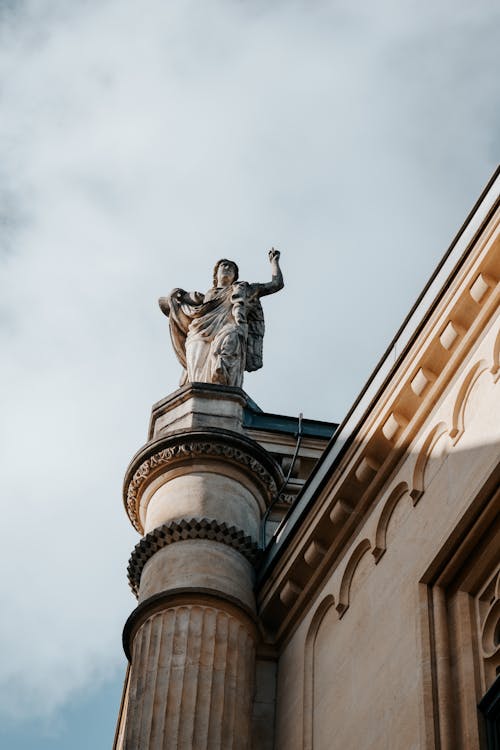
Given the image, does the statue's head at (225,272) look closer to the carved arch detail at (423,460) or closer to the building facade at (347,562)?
the building facade at (347,562)

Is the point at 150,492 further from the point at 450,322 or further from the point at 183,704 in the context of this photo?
the point at 450,322

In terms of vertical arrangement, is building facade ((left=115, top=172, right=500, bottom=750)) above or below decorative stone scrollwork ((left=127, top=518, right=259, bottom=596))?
below

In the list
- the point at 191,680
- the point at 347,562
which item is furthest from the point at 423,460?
the point at 191,680

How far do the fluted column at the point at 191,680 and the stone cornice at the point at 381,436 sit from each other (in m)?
0.65

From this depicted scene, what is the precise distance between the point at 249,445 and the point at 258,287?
3.14 m

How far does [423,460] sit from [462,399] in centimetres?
65

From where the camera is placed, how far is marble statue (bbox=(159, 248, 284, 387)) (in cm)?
1967

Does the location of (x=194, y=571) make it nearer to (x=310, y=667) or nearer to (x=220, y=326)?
(x=310, y=667)

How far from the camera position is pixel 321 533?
16234 millimetres

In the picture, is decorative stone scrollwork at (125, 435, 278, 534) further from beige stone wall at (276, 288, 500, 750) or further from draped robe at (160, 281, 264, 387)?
beige stone wall at (276, 288, 500, 750)

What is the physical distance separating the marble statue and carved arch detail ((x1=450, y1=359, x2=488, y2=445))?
5351mm

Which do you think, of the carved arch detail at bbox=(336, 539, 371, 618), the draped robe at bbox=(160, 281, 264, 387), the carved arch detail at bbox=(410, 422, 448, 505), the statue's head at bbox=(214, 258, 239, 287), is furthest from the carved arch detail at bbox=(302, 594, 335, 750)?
the statue's head at bbox=(214, 258, 239, 287)

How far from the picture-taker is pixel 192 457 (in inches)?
712

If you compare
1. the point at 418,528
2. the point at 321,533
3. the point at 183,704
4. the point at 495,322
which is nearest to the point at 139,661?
the point at 183,704
